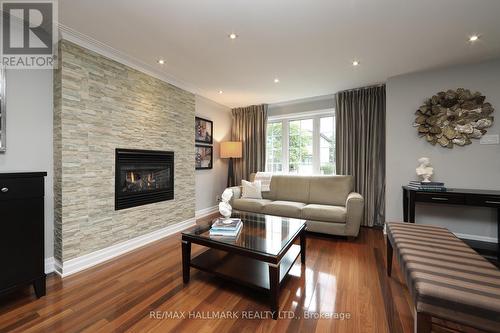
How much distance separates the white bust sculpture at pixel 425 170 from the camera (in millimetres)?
2730

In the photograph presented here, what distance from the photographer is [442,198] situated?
248 cm

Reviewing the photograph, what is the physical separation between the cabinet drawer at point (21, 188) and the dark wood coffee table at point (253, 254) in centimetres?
122

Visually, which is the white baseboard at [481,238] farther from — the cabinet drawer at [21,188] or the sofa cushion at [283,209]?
the cabinet drawer at [21,188]

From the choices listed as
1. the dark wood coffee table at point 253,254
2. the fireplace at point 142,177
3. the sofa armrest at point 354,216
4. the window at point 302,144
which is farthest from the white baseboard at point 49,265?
the window at point 302,144

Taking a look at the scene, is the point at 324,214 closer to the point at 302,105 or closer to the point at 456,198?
the point at 456,198

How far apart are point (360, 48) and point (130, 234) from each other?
139 inches

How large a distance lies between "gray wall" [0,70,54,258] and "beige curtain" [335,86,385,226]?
404 cm

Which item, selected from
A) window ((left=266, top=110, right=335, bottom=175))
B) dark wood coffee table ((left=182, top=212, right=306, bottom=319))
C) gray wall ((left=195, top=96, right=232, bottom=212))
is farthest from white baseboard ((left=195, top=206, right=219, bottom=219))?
dark wood coffee table ((left=182, top=212, right=306, bottom=319))

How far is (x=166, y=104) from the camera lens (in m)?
3.10

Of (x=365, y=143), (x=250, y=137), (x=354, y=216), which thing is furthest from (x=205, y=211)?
(x=365, y=143)

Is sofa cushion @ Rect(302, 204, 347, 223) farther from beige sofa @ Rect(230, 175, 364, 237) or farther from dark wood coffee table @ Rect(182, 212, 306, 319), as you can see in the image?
dark wood coffee table @ Rect(182, 212, 306, 319)

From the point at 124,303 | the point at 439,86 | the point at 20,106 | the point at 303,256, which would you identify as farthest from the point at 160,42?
the point at 439,86

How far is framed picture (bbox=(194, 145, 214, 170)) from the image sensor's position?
4.00 m

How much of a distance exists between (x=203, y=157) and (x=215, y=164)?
1.44 feet
